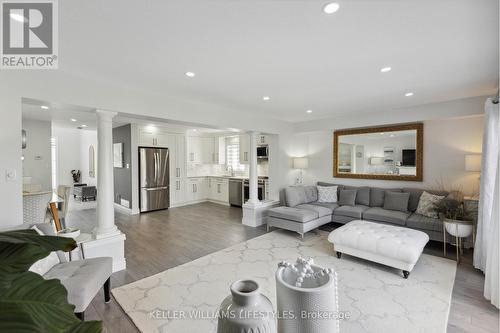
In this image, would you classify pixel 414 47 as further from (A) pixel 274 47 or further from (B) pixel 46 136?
(B) pixel 46 136

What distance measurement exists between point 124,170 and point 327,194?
5.36 metres

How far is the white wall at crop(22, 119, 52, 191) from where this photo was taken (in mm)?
5578

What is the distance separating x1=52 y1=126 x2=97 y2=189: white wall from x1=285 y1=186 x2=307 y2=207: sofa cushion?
290 inches

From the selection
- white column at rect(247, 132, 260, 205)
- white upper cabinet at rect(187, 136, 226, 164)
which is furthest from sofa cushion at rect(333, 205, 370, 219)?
white upper cabinet at rect(187, 136, 226, 164)

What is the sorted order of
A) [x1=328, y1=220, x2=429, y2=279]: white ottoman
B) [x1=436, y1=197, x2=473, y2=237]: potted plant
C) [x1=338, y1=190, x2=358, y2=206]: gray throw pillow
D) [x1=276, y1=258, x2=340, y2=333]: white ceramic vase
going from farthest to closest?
[x1=338, y1=190, x2=358, y2=206]: gray throw pillow → [x1=436, y1=197, x2=473, y2=237]: potted plant → [x1=328, y1=220, x2=429, y2=279]: white ottoman → [x1=276, y1=258, x2=340, y2=333]: white ceramic vase

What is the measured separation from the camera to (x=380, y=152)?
5074 mm

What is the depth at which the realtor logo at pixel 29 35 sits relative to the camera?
1.56 meters

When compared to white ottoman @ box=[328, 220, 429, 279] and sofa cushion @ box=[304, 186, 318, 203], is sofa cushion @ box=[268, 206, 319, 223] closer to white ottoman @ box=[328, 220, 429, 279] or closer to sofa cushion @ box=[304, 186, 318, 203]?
white ottoman @ box=[328, 220, 429, 279]

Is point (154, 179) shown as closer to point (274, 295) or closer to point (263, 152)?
point (263, 152)

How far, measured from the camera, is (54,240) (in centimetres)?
58

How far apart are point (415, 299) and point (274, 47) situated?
2888 millimetres

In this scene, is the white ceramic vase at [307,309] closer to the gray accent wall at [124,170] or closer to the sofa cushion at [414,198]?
the sofa cushion at [414,198]

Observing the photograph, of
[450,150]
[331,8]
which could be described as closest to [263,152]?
[450,150]

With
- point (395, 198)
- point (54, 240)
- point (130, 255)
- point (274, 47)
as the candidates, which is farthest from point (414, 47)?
point (130, 255)
